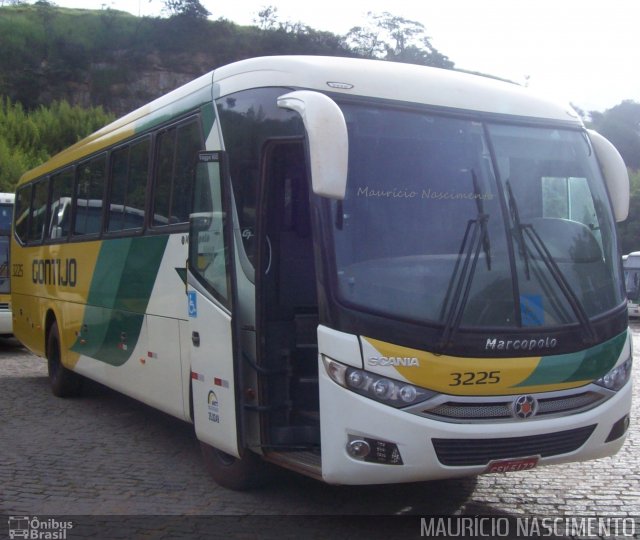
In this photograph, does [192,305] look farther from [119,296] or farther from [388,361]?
[119,296]

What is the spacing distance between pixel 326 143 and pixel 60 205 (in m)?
7.86

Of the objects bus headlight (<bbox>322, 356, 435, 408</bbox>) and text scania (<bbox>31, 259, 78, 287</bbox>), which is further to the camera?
text scania (<bbox>31, 259, 78, 287</bbox>)

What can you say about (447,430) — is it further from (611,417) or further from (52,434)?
(52,434)

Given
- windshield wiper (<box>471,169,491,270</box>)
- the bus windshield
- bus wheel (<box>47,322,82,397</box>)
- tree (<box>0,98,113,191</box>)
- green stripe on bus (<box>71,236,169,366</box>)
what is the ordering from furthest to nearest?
1. tree (<box>0,98,113,191</box>)
2. bus wheel (<box>47,322,82,397</box>)
3. green stripe on bus (<box>71,236,169,366</box>)
4. windshield wiper (<box>471,169,491,270</box>)
5. the bus windshield

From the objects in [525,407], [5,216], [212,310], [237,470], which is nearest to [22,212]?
[5,216]

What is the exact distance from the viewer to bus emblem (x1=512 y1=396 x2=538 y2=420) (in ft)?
19.0

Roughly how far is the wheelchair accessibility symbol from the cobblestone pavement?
140 centimetres

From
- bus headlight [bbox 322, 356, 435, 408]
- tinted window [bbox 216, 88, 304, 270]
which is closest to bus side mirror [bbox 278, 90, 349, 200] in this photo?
tinted window [bbox 216, 88, 304, 270]

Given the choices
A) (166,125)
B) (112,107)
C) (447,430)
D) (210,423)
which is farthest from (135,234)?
(112,107)

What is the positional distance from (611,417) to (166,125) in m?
4.69

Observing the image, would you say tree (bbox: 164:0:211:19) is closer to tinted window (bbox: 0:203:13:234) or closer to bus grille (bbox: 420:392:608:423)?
tinted window (bbox: 0:203:13:234)

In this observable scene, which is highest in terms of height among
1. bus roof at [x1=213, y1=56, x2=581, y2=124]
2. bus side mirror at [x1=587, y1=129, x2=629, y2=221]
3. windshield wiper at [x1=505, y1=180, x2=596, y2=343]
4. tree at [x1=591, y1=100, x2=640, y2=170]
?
bus roof at [x1=213, y1=56, x2=581, y2=124]

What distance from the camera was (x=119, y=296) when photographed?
9578 millimetres

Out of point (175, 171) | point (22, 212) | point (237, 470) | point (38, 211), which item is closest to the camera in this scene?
point (237, 470)
